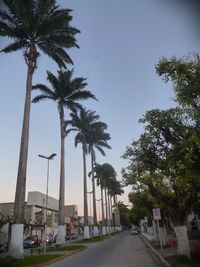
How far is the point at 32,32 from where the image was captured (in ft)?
87.7

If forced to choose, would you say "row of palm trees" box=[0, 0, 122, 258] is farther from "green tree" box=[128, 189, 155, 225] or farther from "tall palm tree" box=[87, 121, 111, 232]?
"tall palm tree" box=[87, 121, 111, 232]

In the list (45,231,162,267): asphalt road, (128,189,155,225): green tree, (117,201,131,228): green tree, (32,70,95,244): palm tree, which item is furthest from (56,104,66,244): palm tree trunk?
(117,201,131,228): green tree

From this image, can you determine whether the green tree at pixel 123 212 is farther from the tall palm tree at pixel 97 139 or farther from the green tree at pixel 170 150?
the green tree at pixel 170 150

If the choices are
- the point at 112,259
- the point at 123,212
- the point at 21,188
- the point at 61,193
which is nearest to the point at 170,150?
the point at 112,259

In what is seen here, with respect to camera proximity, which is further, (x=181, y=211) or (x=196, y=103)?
(x=181, y=211)

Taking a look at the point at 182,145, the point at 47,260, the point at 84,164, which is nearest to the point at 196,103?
the point at 182,145

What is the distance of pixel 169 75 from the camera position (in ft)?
33.9

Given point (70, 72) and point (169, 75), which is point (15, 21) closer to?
point (70, 72)

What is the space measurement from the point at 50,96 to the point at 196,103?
29.8 metres

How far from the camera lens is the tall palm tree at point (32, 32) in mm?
24891

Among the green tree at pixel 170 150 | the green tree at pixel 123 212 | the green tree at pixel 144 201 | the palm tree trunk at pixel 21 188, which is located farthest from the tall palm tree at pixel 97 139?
the green tree at pixel 123 212

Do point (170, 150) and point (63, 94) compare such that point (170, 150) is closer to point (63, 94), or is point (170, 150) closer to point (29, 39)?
point (29, 39)

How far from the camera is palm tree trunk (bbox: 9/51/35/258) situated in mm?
20500

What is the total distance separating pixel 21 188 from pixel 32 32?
13.1 m
